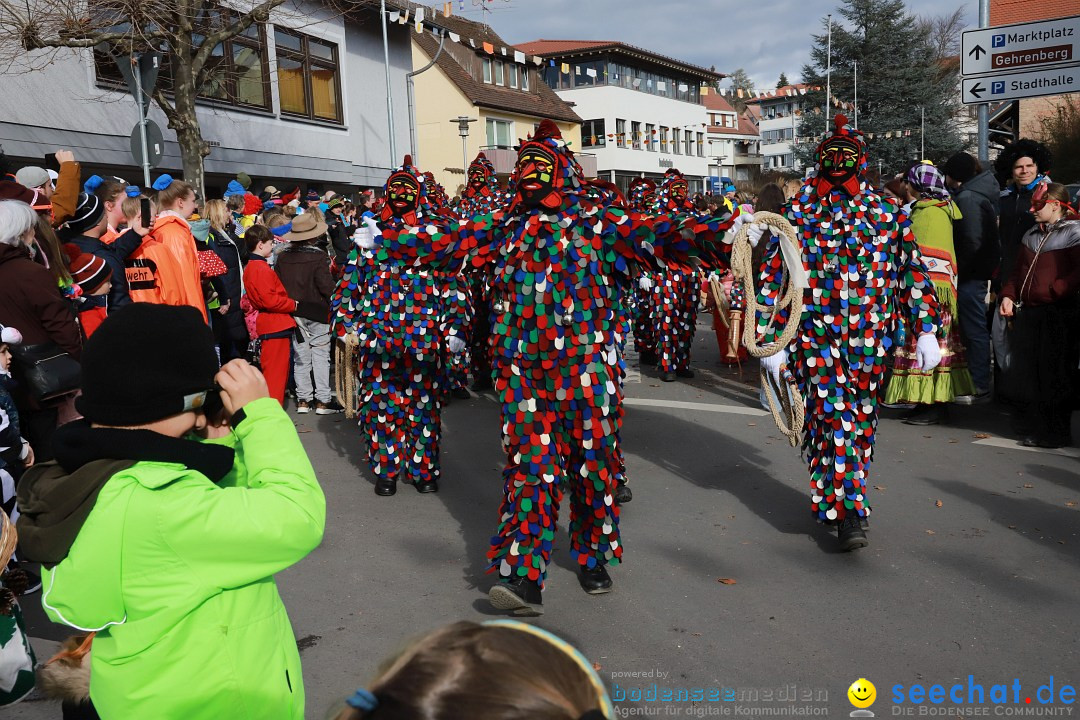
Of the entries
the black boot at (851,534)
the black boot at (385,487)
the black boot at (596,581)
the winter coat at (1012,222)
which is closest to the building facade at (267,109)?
the black boot at (385,487)

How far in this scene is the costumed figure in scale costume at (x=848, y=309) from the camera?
477 cm

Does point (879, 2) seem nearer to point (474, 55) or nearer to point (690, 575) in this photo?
point (474, 55)

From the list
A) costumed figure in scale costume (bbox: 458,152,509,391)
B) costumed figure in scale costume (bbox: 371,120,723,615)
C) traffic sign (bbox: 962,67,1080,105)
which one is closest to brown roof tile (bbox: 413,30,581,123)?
costumed figure in scale costume (bbox: 458,152,509,391)

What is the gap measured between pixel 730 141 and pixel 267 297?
74.0 metres

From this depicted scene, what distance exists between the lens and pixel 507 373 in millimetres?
4254

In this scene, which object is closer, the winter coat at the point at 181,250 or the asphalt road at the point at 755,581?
the asphalt road at the point at 755,581

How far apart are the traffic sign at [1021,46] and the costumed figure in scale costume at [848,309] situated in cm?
617

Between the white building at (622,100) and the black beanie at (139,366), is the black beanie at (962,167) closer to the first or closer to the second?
the black beanie at (139,366)

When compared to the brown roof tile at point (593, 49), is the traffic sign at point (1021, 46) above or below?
below

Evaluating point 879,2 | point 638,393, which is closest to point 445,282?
point 638,393

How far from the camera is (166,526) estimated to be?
1838mm

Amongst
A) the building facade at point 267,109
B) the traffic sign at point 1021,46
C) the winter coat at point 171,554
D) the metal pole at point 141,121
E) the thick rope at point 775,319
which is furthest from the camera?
the building facade at point 267,109

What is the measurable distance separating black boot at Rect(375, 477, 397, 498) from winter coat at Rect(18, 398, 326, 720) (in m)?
4.19

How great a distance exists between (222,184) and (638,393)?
12.4 m
